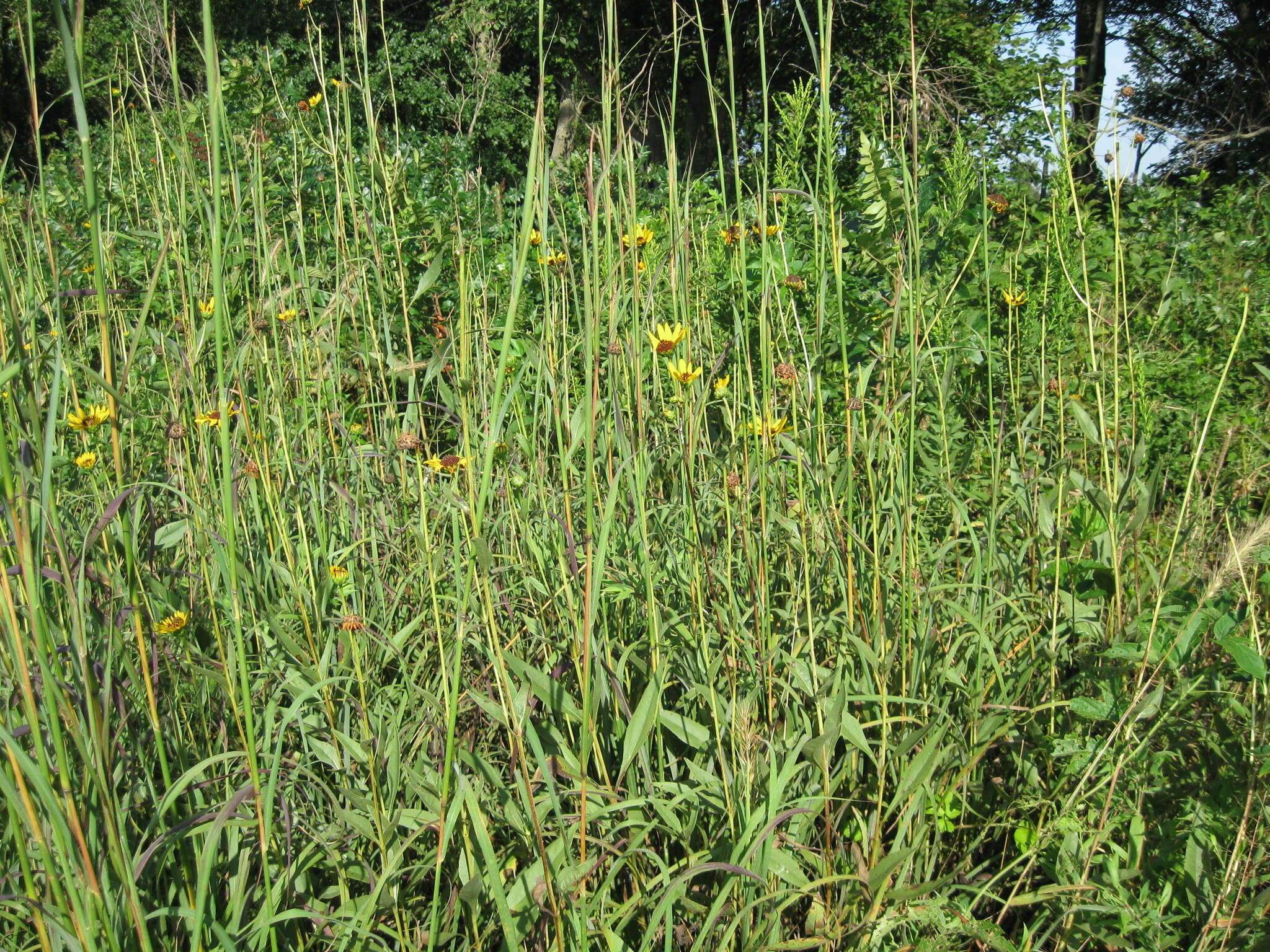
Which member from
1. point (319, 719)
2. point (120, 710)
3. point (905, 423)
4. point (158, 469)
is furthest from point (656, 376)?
point (158, 469)

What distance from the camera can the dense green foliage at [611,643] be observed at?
0.88 m

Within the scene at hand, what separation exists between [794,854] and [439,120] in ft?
33.2

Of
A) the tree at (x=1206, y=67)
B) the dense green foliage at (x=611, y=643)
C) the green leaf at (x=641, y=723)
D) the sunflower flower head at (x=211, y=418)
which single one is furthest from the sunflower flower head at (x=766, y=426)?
the tree at (x=1206, y=67)

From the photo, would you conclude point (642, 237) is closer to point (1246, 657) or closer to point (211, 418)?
point (211, 418)

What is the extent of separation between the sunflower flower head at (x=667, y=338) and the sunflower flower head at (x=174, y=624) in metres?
0.67

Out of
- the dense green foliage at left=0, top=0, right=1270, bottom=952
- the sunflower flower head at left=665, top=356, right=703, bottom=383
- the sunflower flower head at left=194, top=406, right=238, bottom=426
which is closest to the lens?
the dense green foliage at left=0, top=0, right=1270, bottom=952

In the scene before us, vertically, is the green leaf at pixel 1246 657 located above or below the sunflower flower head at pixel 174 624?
below

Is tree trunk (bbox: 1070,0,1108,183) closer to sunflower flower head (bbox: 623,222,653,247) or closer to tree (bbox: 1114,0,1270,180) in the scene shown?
tree (bbox: 1114,0,1270,180)

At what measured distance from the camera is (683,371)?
1267 millimetres

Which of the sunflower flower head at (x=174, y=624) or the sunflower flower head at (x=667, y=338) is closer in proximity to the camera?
the sunflower flower head at (x=174, y=624)

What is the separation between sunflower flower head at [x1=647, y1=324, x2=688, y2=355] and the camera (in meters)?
1.24

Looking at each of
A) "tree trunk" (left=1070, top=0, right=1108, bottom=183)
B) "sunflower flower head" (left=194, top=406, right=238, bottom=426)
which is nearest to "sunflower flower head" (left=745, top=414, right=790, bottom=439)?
"sunflower flower head" (left=194, top=406, right=238, bottom=426)

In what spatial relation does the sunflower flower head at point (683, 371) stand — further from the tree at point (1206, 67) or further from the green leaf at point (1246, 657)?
the tree at point (1206, 67)

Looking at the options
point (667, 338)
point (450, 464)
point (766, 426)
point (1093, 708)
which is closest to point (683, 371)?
point (667, 338)
